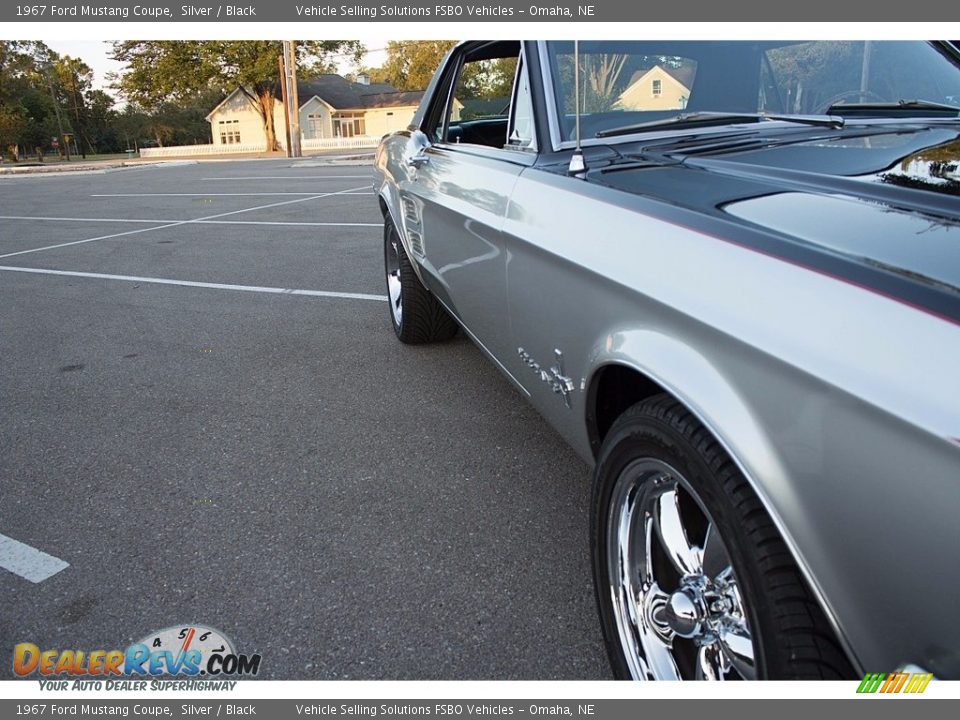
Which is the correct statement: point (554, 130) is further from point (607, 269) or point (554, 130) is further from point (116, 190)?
point (116, 190)

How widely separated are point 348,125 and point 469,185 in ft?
177

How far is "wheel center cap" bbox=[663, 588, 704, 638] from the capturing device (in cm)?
153

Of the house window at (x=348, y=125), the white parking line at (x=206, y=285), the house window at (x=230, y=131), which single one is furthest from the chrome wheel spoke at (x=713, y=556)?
the house window at (x=230, y=131)

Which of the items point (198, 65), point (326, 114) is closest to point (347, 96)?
point (326, 114)

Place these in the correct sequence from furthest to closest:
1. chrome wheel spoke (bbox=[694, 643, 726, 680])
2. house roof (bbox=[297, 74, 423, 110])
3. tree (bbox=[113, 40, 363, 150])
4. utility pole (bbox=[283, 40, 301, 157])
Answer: house roof (bbox=[297, 74, 423, 110]) < tree (bbox=[113, 40, 363, 150]) < utility pole (bbox=[283, 40, 301, 157]) < chrome wheel spoke (bbox=[694, 643, 726, 680])

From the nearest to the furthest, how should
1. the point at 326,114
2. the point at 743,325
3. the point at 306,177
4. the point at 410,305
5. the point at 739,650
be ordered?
1. the point at 743,325
2. the point at 739,650
3. the point at 410,305
4. the point at 306,177
5. the point at 326,114

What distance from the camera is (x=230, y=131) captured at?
54.2 m

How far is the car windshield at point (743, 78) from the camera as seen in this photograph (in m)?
2.41

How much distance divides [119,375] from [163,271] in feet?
10.5

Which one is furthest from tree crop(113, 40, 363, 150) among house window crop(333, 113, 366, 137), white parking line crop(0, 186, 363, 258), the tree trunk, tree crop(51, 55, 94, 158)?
white parking line crop(0, 186, 363, 258)

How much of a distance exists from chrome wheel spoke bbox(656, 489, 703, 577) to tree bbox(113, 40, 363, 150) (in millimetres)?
42476

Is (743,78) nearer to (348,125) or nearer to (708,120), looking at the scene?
(708,120)

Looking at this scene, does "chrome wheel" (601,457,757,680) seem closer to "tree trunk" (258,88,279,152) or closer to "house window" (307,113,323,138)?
"tree trunk" (258,88,279,152)

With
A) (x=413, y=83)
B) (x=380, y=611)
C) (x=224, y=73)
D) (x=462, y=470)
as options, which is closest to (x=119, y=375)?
(x=462, y=470)
